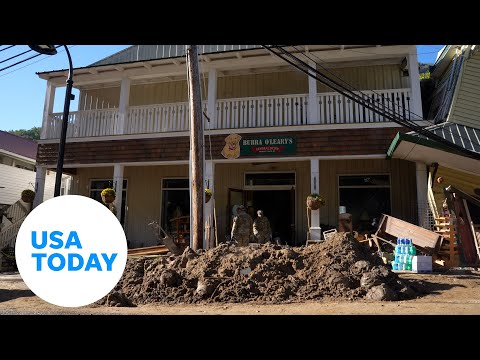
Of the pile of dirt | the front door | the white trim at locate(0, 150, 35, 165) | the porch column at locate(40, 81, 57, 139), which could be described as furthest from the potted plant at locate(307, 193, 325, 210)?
the white trim at locate(0, 150, 35, 165)

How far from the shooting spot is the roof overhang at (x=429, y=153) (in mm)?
9195

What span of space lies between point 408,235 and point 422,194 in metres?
1.90

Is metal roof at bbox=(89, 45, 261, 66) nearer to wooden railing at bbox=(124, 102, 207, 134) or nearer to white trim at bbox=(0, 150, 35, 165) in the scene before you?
wooden railing at bbox=(124, 102, 207, 134)

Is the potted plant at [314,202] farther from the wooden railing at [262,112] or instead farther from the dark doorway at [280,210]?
the dark doorway at [280,210]

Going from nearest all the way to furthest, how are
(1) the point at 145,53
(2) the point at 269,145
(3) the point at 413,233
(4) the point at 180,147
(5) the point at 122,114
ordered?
(3) the point at 413,233 < (2) the point at 269,145 < (4) the point at 180,147 < (5) the point at 122,114 < (1) the point at 145,53

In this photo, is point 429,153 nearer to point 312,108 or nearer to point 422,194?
point 422,194

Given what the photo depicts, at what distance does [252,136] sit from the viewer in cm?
1184

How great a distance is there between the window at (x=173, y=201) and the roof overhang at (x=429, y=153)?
7.10 m

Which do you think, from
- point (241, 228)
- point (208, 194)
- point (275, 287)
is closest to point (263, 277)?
point (275, 287)

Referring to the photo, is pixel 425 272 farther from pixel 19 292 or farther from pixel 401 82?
pixel 19 292

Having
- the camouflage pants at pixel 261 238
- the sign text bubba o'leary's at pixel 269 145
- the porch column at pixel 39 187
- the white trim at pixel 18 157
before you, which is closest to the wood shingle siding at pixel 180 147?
the sign text bubba o'leary's at pixel 269 145

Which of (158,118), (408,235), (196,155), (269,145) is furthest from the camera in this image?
(158,118)
